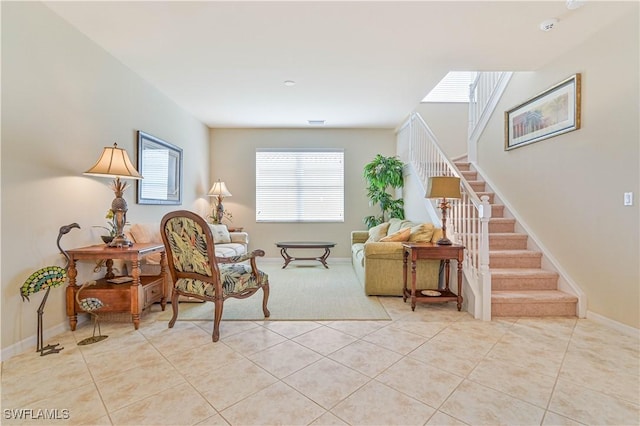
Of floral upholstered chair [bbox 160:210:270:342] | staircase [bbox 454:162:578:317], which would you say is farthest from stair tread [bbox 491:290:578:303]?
floral upholstered chair [bbox 160:210:270:342]

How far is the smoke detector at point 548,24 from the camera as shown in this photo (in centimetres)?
262

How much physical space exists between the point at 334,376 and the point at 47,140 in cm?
289

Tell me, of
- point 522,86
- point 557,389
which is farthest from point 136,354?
point 522,86

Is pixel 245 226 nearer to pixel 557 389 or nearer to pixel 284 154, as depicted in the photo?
pixel 284 154

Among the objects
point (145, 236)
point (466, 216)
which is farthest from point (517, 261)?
point (145, 236)

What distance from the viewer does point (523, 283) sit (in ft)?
10.9

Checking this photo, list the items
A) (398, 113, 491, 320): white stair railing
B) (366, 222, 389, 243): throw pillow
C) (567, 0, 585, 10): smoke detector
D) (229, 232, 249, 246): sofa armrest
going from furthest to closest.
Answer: (229, 232, 249, 246): sofa armrest < (366, 222, 389, 243): throw pillow < (398, 113, 491, 320): white stair railing < (567, 0, 585, 10): smoke detector

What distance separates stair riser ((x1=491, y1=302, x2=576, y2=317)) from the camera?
3.05m

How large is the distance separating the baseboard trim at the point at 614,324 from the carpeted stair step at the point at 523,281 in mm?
431

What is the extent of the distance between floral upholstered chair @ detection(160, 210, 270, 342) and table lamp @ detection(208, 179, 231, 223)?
10.2 ft

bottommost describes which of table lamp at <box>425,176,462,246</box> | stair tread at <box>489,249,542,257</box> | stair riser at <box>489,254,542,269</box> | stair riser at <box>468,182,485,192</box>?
stair riser at <box>489,254,542,269</box>

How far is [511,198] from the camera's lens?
13.7ft

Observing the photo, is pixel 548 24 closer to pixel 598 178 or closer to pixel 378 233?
pixel 598 178

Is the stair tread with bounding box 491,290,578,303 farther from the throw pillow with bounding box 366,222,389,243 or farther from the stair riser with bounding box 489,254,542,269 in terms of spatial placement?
the throw pillow with bounding box 366,222,389,243
